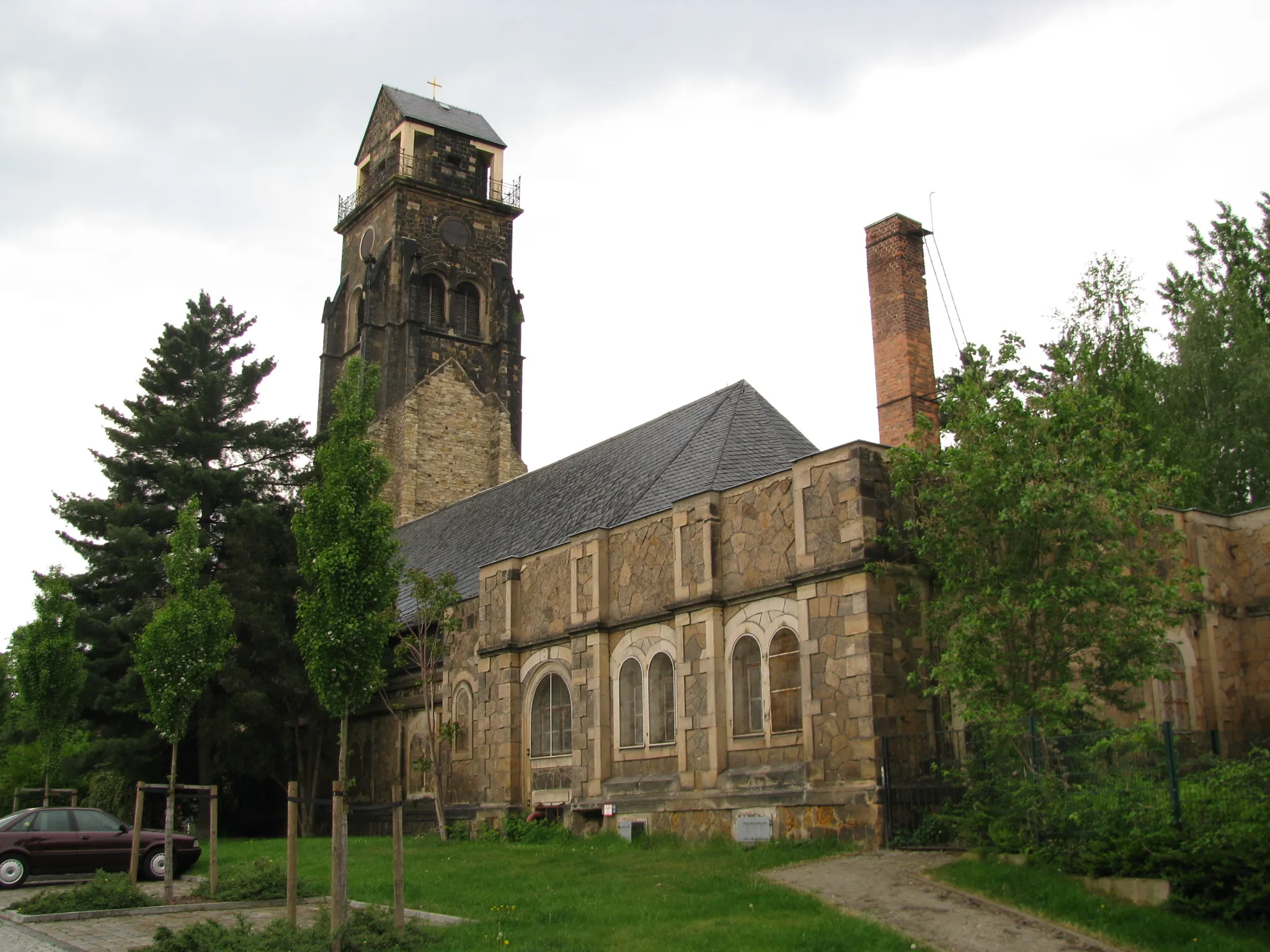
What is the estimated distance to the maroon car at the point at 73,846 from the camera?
18.6 m

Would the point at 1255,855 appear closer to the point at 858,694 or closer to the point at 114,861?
the point at 858,694

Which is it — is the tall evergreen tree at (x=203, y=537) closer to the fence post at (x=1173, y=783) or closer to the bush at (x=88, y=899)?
the bush at (x=88, y=899)

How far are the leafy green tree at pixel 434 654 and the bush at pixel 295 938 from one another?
13.7m

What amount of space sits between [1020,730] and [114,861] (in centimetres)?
1373

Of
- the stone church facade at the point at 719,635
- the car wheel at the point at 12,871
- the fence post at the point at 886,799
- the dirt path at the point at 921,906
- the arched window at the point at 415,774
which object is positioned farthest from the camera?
the arched window at the point at 415,774

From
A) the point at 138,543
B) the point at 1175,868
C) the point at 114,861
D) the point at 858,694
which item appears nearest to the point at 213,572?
the point at 138,543

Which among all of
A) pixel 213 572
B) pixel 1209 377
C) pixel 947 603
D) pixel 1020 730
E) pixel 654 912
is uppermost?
pixel 1209 377

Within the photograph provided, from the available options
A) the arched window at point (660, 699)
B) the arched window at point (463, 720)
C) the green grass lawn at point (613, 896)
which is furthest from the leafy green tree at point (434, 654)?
the arched window at point (660, 699)

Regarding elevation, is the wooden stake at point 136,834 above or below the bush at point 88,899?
above

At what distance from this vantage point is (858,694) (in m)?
17.9

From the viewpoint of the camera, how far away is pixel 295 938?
11711 mm

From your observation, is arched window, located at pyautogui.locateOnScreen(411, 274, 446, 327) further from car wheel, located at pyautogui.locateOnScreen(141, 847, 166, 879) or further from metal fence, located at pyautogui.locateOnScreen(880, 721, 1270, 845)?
metal fence, located at pyautogui.locateOnScreen(880, 721, 1270, 845)

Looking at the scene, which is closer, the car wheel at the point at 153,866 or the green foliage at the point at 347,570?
the green foliage at the point at 347,570

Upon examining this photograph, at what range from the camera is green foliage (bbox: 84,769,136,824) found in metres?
32.4
